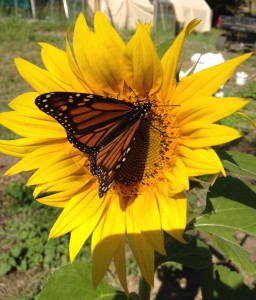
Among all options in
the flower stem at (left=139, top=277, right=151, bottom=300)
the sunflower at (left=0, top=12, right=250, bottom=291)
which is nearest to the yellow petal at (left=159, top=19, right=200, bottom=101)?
the sunflower at (left=0, top=12, right=250, bottom=291)

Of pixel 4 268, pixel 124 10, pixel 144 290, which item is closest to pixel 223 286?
pixel 144 290

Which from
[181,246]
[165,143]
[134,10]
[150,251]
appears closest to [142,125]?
[165,143]

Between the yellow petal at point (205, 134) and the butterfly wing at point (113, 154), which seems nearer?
the yellow petal at point (205, 134)

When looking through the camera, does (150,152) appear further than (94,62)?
Yes

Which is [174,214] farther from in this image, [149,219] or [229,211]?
[229,211]

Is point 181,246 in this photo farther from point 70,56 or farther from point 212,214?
point 70,56

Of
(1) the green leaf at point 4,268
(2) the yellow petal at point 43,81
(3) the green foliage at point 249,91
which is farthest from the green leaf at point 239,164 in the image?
(3) the green foliage at point 249,91

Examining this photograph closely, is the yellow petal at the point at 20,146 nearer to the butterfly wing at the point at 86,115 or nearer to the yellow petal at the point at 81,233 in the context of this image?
the butterfly wing at the point at 86,115
